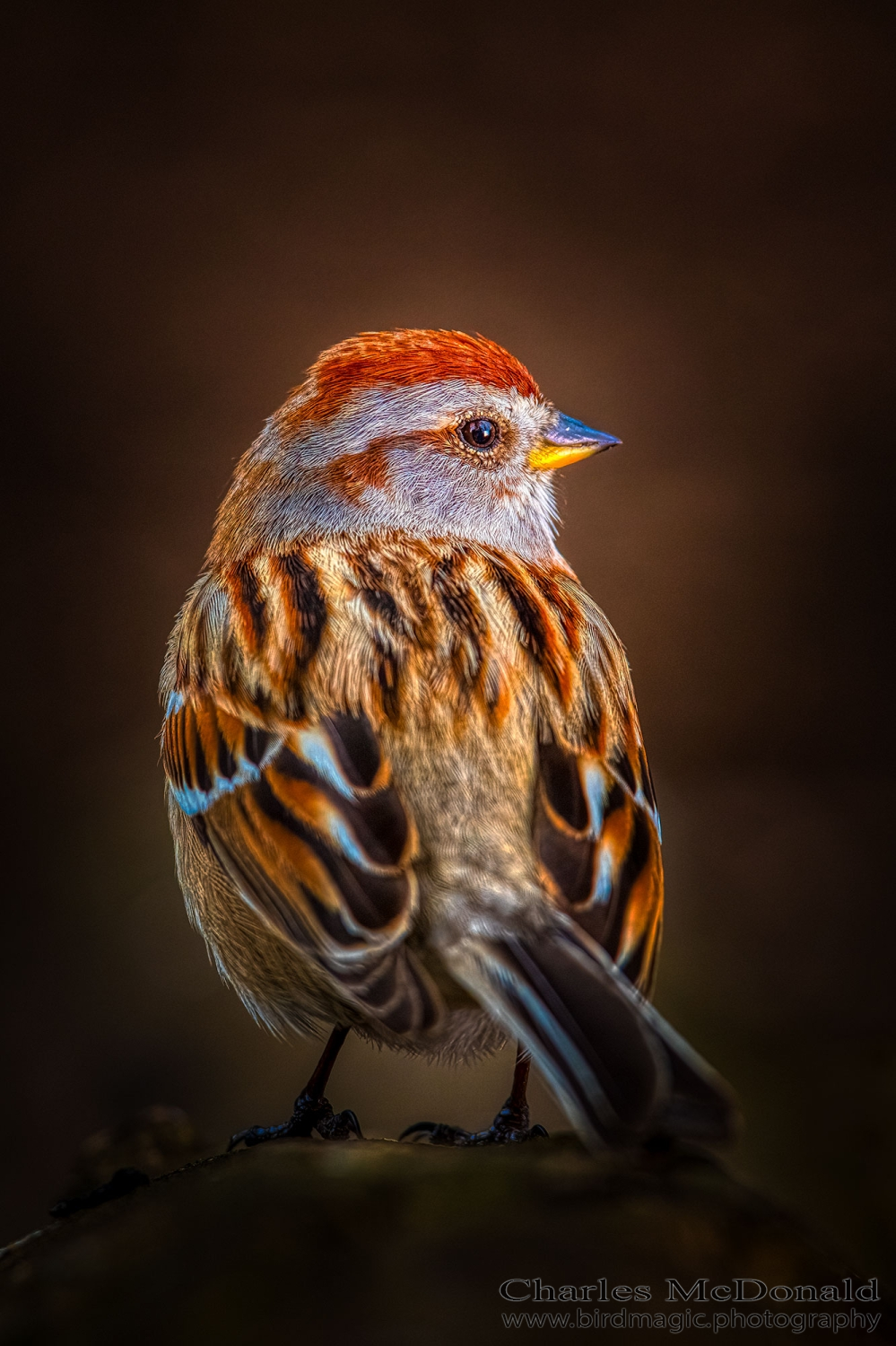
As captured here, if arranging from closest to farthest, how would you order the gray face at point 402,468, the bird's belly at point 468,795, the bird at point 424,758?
the bird at point 424,758
the bird's belly at point 468,795
the gray face at point 402,468

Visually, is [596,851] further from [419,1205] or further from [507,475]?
[507,475]

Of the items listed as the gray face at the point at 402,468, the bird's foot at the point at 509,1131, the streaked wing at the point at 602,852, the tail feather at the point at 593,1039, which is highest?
the gray face at the point at 402,468

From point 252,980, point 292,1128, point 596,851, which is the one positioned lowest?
point 292,1128

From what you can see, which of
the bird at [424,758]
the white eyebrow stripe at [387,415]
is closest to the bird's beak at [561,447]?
the bird at [424,758]

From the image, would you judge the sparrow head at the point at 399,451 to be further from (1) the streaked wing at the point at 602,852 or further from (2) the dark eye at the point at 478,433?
(1) the streaked wing at the point at 602,852

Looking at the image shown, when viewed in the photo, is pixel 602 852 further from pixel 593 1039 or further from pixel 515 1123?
pixel 515 1123

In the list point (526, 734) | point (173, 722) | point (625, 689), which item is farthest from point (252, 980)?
point (625, 689)

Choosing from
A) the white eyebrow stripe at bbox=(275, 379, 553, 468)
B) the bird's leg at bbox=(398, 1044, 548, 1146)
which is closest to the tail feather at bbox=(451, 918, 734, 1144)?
the bird's leg at bbox=(398, 1044, 548, 1146)

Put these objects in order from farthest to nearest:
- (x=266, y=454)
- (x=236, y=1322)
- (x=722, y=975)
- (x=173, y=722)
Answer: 1. (x=722, y=975)
2. (x=266, y=454)
3. (x=173, y=722)
4. (x=236, y=1322)
